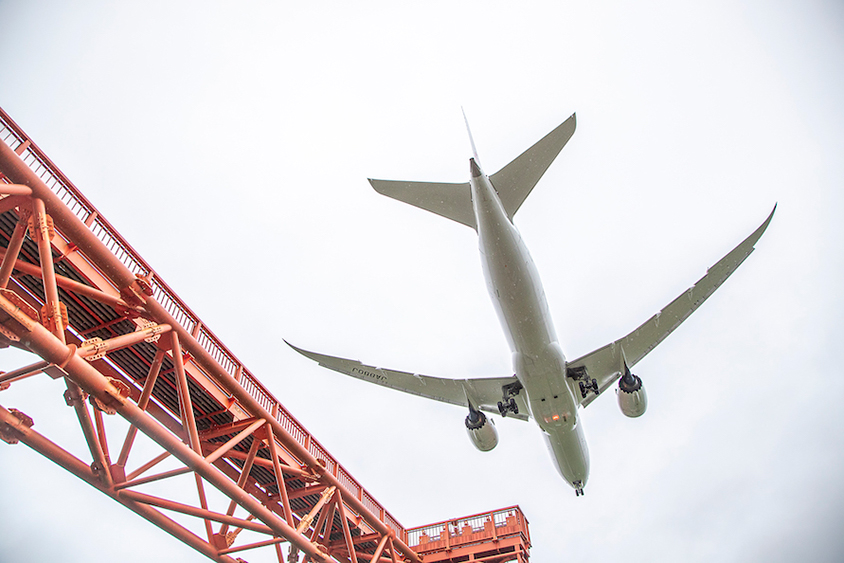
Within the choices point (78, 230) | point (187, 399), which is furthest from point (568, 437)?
point (78, 230)

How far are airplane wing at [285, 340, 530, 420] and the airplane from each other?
38 millimetres

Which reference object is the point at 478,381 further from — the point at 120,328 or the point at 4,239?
the point at 4,239

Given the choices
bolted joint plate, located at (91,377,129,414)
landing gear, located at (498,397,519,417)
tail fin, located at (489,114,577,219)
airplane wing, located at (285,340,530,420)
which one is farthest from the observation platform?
tail fin, located at (489,114,577,219)

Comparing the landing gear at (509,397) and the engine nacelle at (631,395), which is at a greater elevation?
the landing gear at (509,397)

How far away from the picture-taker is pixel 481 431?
765 inches

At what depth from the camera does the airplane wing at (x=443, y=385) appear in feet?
62.2

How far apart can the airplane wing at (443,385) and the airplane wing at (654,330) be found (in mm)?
2874

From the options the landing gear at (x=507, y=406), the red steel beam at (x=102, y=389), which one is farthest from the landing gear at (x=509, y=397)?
the red steel beam at (x=102, y=389)

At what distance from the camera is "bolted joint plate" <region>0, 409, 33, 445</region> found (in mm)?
9632

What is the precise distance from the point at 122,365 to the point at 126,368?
0.13 m

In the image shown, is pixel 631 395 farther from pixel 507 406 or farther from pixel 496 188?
pixel 496 188

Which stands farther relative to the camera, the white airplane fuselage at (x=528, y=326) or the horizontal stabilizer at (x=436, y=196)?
the horizontal stabilizer at (x=436, y=196)

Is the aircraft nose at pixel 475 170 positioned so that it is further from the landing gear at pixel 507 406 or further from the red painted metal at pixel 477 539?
the red painted metal at pixel 477 539

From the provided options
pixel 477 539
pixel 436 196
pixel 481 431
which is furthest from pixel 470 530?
pixel 436 196
